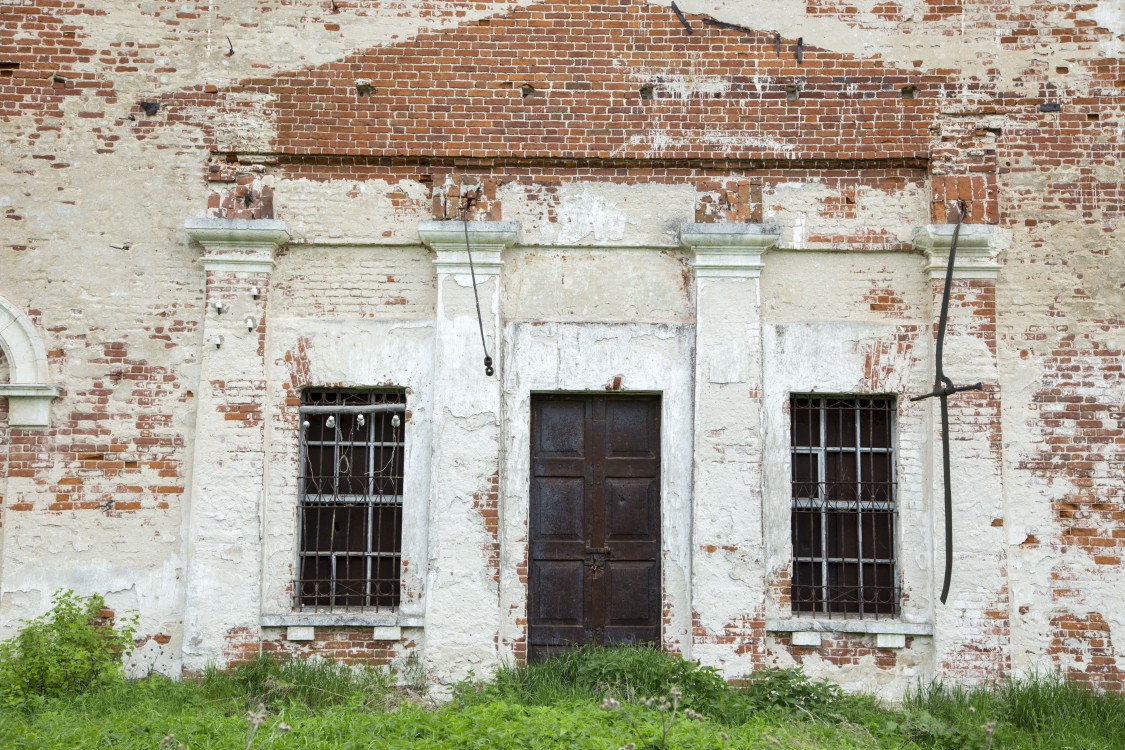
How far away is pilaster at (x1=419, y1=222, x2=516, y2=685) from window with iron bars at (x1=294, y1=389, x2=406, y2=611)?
40 centimetres

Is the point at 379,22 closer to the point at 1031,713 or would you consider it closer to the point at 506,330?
the point at 506,330

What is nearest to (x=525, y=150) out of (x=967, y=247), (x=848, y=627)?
(x=967, y=247)

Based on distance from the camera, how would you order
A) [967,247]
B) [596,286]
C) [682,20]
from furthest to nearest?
[682,20], [596,286], [967,247]

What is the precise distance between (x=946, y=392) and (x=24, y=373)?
674 cm

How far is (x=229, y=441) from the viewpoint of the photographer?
7.73 m

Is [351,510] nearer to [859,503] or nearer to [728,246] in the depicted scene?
[728,246]

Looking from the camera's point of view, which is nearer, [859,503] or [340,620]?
[340,620]

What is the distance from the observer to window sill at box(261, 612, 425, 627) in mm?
7633

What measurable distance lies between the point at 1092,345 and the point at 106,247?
7.44 m

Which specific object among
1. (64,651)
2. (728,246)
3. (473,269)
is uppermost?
(728,246)

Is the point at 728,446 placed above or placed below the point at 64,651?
above

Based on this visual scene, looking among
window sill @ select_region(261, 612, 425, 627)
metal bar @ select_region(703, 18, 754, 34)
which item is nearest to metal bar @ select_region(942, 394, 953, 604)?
metal bar @ select_region(703, 18, 754, 34)

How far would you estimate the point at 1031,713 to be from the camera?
713cm

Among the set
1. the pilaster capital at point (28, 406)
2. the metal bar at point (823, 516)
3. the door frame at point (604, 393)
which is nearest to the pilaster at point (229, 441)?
the pilaster capital at point (28, 406)
